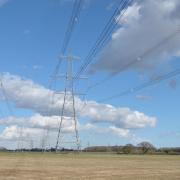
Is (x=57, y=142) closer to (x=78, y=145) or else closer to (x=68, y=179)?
(x=78, y=145)

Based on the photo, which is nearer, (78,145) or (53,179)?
(53,179)

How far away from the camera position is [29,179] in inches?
1350

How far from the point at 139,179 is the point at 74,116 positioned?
48682 millimetres

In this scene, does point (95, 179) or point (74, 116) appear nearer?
point (95, 179)

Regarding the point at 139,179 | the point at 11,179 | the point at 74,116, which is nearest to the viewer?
the point at 11,179

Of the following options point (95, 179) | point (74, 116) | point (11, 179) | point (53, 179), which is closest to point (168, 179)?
point (95, 179)

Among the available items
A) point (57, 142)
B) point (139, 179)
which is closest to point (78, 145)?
point (57, 142)

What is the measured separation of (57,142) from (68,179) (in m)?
51.3

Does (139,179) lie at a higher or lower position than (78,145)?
lower

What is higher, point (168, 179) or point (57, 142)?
point (57, 142)

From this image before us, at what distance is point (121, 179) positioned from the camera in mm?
35469

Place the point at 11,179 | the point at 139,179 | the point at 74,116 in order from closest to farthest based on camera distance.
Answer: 1. the point at 11,179
2. the point at 139,179
3. the point at 74,116

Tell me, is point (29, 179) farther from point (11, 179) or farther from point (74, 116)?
point (74, 116)

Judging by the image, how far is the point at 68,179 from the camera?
34.3 m
